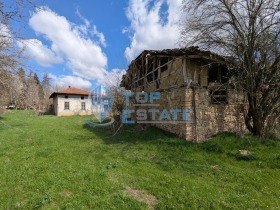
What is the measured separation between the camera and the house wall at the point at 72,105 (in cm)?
2775

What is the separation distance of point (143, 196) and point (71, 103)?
26.9 m

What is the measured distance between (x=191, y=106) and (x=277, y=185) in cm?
441

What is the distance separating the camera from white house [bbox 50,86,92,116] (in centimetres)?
2777

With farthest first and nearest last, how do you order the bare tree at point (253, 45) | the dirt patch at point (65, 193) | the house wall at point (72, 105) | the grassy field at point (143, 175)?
the house wall at point (72, 105) → the bare tree at point (253, 45) → the dirt patch at point (65, 193) → the grassy field at point (143, 175)

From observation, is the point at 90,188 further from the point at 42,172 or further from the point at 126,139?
the point at 126,139

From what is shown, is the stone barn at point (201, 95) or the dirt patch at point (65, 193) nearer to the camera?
the dirt patch at point (65, 193)

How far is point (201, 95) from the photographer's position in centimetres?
841

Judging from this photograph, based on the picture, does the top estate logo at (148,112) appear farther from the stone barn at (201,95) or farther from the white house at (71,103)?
the white house at (71,103)

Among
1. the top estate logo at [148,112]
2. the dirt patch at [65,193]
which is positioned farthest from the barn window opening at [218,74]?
the dirt patch at [65,193]

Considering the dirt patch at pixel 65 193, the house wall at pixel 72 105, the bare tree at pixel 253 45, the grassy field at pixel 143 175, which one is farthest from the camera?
the house wall at pixel 72 105

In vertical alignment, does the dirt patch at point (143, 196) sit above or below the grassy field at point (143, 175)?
below

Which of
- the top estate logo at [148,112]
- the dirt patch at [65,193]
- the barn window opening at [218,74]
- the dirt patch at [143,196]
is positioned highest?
the barn window opening at [218,74]

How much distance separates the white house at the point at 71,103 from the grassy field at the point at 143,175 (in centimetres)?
2092

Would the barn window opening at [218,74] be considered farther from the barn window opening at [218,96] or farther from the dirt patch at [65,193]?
the dirt patch at [65,193]
